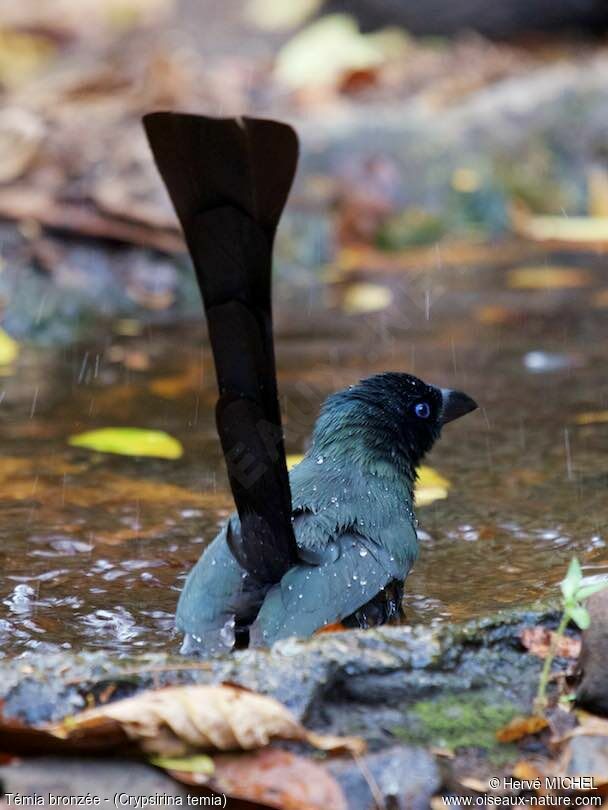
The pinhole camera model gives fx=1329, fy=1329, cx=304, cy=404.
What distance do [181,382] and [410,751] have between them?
3879 millimetres

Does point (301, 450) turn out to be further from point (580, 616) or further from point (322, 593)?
point (580, 616)

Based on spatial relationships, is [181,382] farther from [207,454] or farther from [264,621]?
[264,621]

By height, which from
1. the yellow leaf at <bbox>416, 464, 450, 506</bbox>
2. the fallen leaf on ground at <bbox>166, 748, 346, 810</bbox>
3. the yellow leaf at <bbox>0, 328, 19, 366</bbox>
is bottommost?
the yellow leaf at <bbox>416, 464, 450, 506</bbox>

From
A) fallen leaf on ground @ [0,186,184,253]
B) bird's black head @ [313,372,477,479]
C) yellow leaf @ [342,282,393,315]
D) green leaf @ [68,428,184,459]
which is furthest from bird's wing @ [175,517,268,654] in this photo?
fallen leaf on ground @ [0,186,184,253]

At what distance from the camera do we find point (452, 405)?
4215 millimetres

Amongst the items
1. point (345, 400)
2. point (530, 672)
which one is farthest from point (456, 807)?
point (345, 400)

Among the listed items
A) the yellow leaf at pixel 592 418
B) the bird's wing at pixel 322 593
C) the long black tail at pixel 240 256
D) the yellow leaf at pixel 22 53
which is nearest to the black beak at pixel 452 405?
the bird's wing at pixel 322 593

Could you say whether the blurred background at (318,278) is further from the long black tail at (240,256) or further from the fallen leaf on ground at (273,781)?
the fallen leaf on ground at (273,781)

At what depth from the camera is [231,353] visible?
9.32 feet

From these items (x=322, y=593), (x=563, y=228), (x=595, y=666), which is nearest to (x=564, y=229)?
(x=563, y=228)

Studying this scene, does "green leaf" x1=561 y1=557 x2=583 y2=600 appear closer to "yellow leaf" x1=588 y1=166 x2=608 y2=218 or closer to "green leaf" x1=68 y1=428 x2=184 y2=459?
"green leaf" x1=68 y1=428 x2=184 y2=459

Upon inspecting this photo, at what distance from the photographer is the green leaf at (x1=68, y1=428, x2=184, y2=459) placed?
16.4 ft

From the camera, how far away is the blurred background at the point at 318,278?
408 cm

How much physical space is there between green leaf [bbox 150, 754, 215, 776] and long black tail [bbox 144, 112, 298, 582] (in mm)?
880
